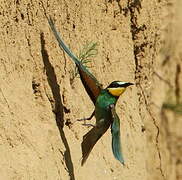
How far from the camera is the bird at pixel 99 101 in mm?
4668

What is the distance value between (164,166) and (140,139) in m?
0.58

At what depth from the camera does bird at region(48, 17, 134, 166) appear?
15.3ft

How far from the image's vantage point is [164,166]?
6246 millimetres

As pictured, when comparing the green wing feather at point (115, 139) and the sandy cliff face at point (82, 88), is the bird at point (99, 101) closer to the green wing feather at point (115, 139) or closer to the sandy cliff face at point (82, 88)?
the green wing feather at point (115, 139)

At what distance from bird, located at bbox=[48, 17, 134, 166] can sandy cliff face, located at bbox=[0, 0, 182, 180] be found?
11cm

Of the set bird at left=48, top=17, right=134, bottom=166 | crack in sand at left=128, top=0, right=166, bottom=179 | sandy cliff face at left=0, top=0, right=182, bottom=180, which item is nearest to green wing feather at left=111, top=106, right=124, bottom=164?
bird at left=48, top=17, right=134, bottom=166

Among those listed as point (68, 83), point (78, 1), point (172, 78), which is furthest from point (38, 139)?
point (172, 78)

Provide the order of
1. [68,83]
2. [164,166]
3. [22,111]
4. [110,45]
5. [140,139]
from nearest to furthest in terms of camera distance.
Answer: [22,111] < [68,83] < [110,45] < [140,139] < [164,166]

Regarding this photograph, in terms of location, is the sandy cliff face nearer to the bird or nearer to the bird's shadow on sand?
the bird's shadow on sand

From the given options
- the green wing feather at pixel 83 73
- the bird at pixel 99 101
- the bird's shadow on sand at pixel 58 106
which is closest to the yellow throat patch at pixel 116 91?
the bird at pixel 99 101

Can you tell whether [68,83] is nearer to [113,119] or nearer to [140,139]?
[113,119]

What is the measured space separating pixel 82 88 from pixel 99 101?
379 millimetres

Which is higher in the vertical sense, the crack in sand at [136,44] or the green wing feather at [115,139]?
the crack in sand at [136,44]

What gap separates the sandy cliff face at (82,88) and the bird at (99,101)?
0.37 ft
